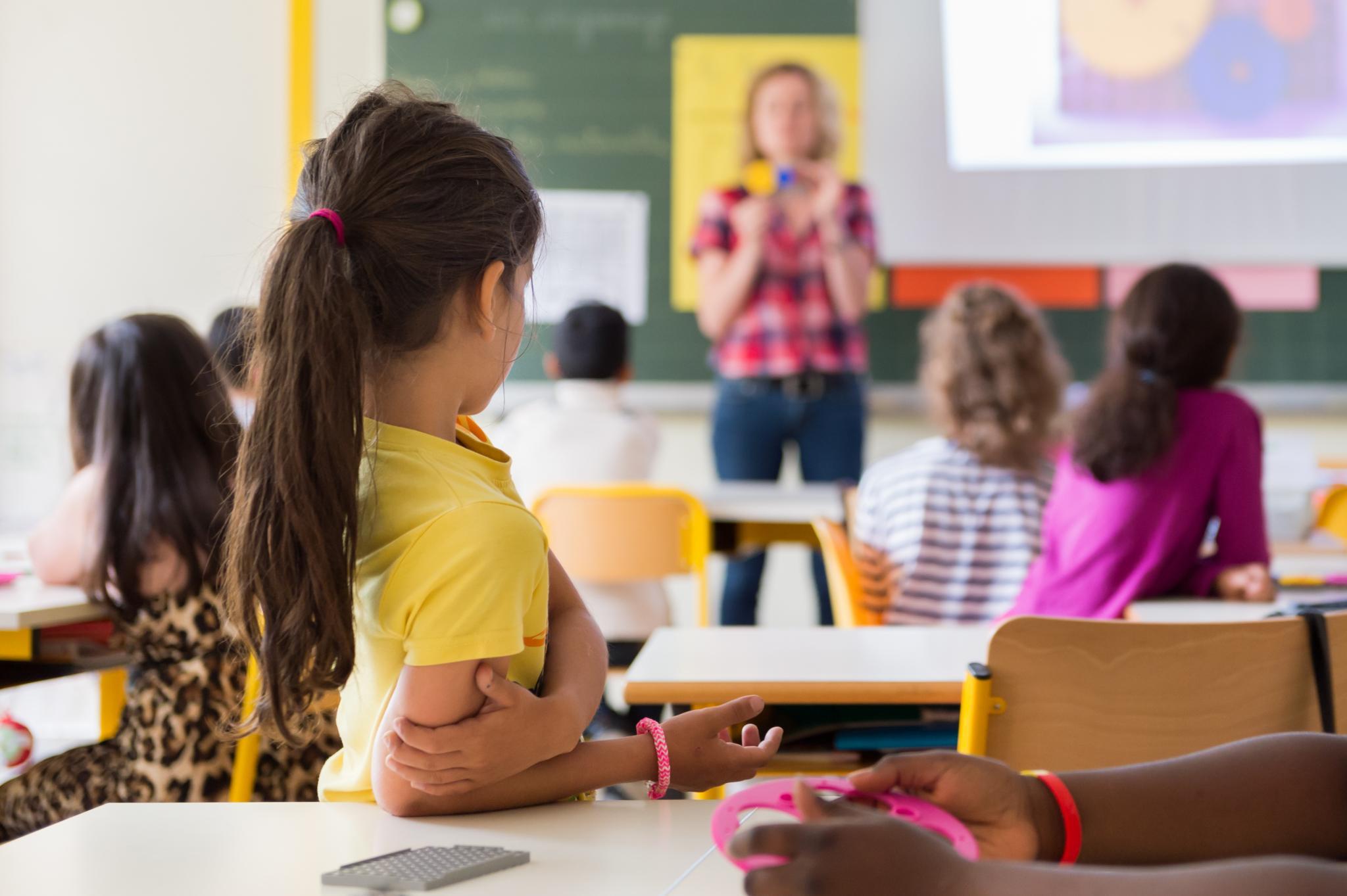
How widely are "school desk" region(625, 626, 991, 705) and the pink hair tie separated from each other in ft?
2.04

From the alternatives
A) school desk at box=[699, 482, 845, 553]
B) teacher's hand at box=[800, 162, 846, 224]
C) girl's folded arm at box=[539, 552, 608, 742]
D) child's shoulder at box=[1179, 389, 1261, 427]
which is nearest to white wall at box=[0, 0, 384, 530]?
teacher's hand at box=[800, 162, 846, 224]

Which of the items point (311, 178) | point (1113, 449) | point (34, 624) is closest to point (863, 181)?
point (1113, 449)

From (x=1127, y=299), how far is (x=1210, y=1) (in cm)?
254

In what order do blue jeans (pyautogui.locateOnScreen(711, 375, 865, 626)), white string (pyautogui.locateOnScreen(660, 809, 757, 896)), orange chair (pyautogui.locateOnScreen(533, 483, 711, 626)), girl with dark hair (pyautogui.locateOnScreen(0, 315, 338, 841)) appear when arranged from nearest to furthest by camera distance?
white string (pyautogui.locateOnScreen(660, 809, 757, 896)) < girl with dark hair (pyautogui.locateOnScreen(0, 315, 338, 841)) < orange chair (pyautogui.locateOnScreen(533, 483, 711, 626)) < blue jeans (pyautogui.locateOnScreen(711, 375, 865, 626))

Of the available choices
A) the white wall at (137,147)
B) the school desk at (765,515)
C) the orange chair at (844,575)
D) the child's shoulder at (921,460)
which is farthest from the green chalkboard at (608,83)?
the orange chair at (844,575)

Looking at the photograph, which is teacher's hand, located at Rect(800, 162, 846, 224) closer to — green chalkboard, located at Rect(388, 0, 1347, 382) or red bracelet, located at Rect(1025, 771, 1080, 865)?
green chalkboard, located at Rect(388, 0, 1347, 382)

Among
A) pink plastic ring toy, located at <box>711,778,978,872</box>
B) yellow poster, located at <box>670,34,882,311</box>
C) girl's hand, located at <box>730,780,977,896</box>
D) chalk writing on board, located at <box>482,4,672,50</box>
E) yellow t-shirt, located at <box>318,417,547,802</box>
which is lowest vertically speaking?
pink plastic ring toy, located at <box>711,778,978,872</box>

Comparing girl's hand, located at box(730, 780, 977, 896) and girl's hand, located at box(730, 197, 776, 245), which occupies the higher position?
girl's hand, located at box(730, 197, 776, 245)

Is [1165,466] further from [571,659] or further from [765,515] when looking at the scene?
[571,659]

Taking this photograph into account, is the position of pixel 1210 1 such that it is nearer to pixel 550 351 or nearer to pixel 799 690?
pixel 550 351

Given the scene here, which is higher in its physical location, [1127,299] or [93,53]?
[93,53]

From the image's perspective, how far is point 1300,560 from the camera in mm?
2746

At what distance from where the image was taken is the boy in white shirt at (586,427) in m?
3.04

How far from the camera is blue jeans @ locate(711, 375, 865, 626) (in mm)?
3982
